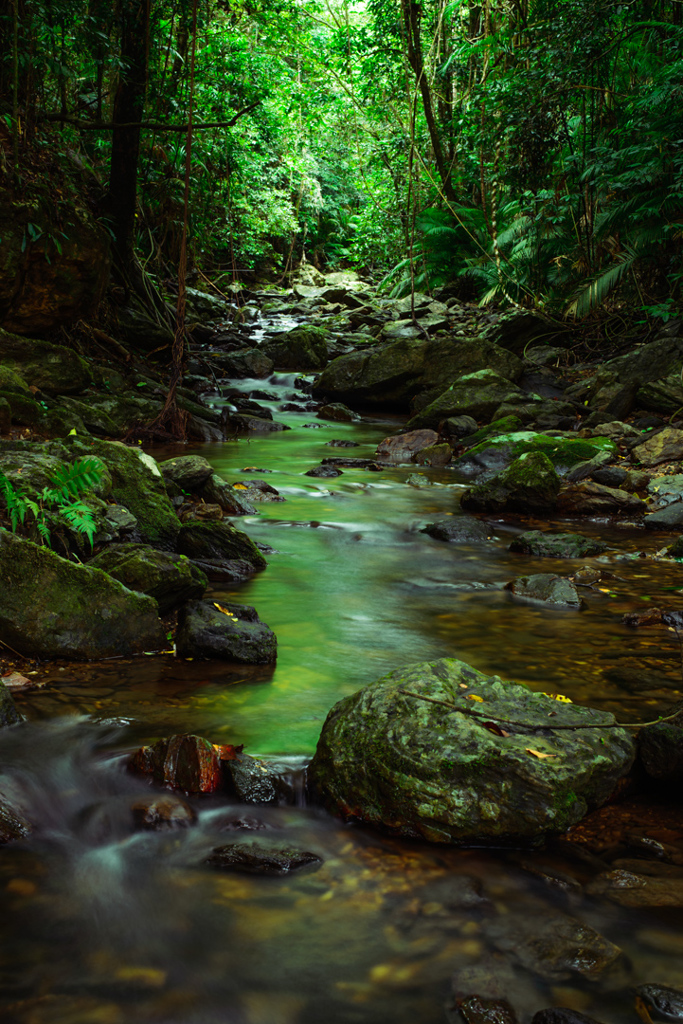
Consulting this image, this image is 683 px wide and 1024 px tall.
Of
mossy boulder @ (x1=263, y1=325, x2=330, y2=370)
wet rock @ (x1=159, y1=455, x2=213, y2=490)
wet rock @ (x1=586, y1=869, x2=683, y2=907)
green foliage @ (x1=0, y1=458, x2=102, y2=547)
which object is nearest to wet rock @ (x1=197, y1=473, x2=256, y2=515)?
wet rock @ (x1=159, y1=455, x2=213, y2=490)

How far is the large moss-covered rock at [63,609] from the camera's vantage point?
3398mm

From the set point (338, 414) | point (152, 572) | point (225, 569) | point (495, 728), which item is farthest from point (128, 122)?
point (495, 728)

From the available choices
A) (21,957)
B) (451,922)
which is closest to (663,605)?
(451,922)

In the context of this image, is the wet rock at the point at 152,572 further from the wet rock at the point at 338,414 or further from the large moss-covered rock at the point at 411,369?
the wet rock at the point at 338,414

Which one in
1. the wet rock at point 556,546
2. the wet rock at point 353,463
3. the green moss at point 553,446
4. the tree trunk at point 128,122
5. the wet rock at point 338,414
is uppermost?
the tree trunk at point 128,122

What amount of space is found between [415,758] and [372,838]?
287mm

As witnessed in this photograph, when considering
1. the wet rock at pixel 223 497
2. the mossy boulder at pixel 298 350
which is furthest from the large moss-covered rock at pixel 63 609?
the mossy boulder at pixel 298 350

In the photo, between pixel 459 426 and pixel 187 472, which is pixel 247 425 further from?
pixel 187 472

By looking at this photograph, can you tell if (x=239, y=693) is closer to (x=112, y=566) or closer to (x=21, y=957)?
(x=112, y=566)

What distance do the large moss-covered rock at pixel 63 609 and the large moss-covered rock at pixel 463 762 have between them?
4.08ft

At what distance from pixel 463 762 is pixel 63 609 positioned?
195cm

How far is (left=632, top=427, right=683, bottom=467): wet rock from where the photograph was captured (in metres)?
8.40

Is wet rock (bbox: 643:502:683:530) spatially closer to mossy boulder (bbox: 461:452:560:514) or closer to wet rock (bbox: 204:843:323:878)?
mossy boulder (bbox: 461:452:560:514)

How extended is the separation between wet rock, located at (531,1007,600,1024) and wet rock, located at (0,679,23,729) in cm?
207
